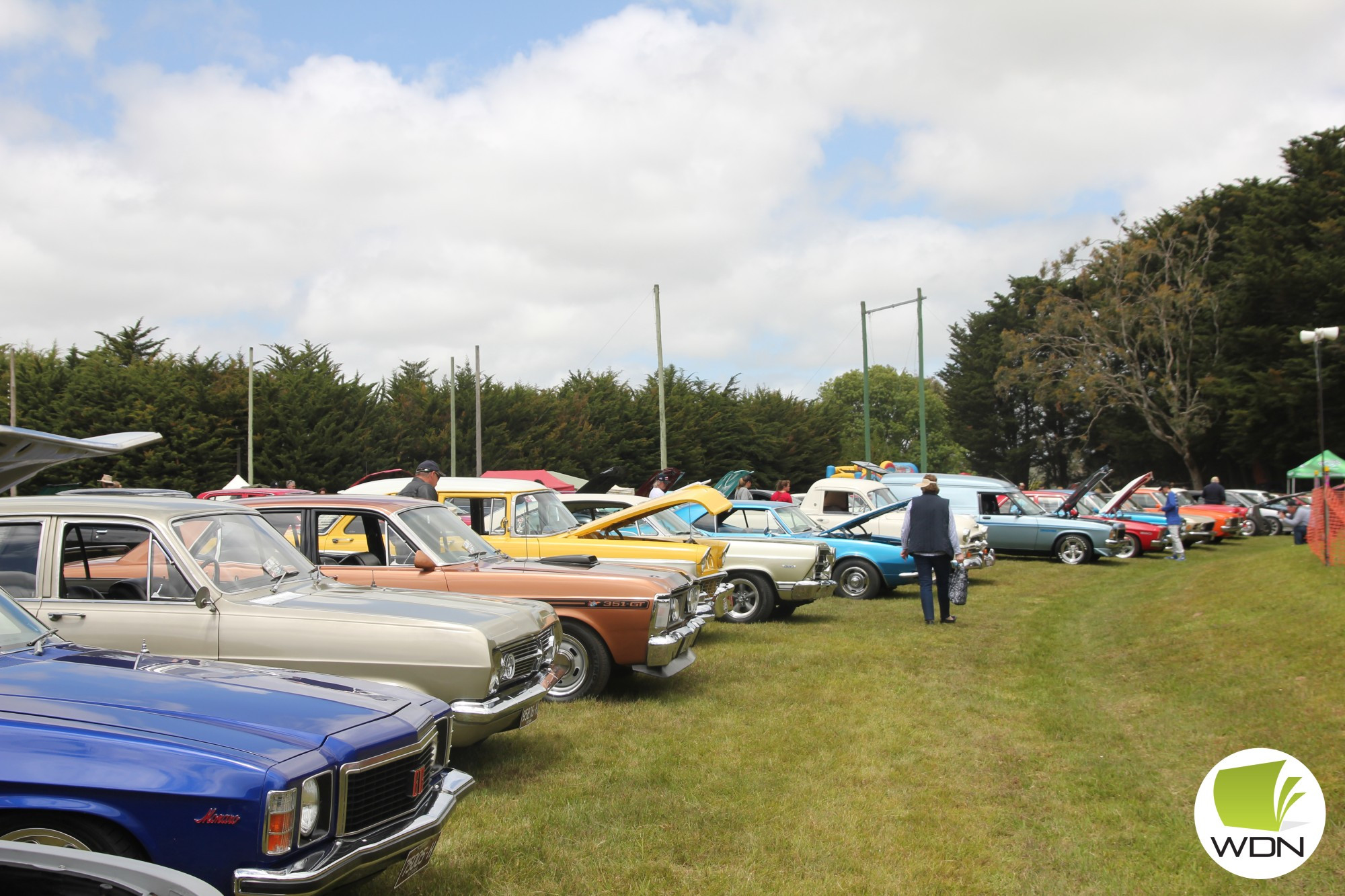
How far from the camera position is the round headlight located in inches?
145

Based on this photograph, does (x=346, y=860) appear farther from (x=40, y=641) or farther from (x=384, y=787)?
(x=40, y=641)

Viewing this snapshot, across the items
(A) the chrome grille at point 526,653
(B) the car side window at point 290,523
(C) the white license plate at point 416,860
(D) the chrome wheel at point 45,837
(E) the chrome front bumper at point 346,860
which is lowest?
(C) the white license plate at point 416,860

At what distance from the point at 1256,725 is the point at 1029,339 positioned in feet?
144

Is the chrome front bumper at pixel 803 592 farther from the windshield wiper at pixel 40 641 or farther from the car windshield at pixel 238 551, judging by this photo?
the windshield wiper at pixel 40 641

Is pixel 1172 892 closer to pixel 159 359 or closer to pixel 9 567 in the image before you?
pixel 9 567

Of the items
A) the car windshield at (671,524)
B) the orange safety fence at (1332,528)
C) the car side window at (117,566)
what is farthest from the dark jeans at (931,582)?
the car side window at (117,566)

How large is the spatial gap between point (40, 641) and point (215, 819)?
1685mm

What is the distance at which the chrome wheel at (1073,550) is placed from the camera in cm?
2361

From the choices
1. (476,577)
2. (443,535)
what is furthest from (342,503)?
(476,577)

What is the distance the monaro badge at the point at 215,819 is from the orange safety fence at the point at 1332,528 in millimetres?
14820

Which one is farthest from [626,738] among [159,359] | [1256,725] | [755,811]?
[159,359]

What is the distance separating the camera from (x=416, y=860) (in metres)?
4.12

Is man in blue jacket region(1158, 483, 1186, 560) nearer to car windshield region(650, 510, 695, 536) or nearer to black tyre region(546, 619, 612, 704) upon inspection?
car windshield region(650, 510, 695, 536)

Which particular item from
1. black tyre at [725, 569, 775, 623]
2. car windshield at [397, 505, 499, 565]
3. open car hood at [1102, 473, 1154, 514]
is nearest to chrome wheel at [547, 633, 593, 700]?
car windshield at [397, 505, 499, 565]
